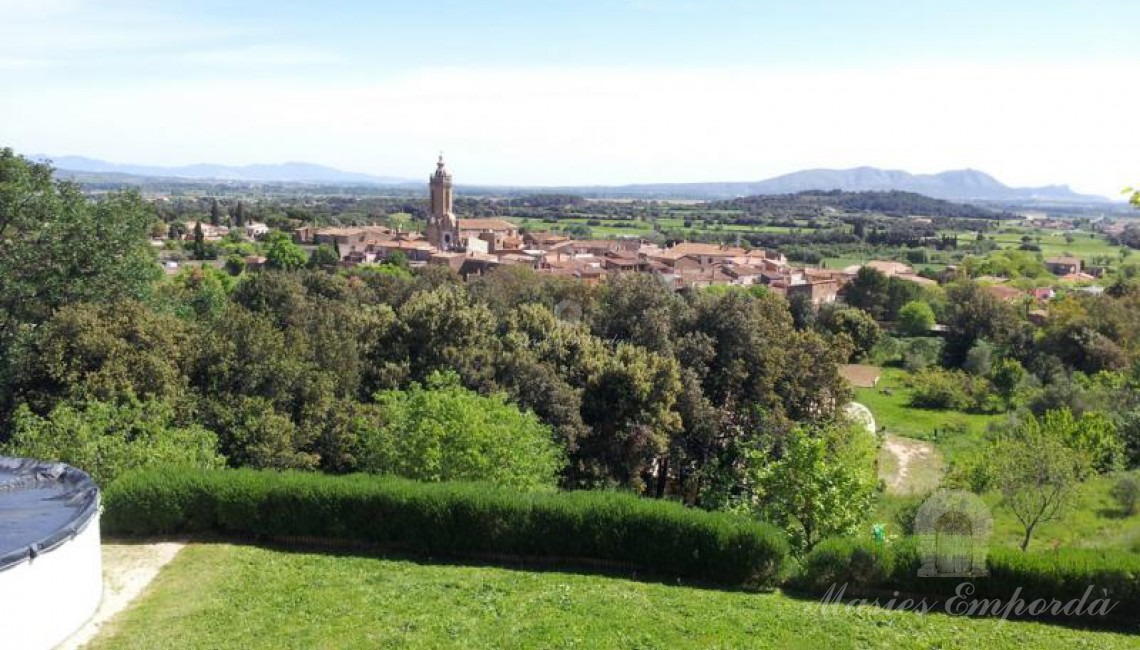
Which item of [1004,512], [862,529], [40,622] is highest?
[40,622]

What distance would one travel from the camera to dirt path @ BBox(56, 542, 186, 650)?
1095 centimetres

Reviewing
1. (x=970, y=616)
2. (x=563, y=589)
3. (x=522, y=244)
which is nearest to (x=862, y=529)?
(x=970, y=616)

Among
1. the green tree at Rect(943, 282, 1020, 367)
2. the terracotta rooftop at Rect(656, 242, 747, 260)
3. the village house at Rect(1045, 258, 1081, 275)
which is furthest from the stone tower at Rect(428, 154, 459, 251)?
the village house at Rect(1045, 258, 1081, 275)

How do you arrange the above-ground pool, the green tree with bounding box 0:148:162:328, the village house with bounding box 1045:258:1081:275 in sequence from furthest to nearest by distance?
1. the village house with bounding box 1045:258:1081:275
2. the green tree with bounding box 0:148:162:328
3. the above-ground pool

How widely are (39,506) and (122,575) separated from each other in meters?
1.86

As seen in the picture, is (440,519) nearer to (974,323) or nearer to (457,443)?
(457,443)

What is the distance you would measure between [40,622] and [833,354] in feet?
74.0

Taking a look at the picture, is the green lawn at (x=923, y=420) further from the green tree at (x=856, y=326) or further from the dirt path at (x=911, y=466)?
the green tree at (x=856, y=326)

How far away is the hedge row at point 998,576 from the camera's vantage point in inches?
475

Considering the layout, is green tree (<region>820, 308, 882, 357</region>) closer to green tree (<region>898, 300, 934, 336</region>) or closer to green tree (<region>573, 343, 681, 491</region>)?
green tree (<region>898, 300, 934, 336</region>)

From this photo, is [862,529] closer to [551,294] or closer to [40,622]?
[40,622]

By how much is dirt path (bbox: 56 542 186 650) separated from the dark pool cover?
1357 mm

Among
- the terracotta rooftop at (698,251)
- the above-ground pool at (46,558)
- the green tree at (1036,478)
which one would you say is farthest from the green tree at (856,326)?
the above-ground pool at (46,558)

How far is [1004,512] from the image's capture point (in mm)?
22281
